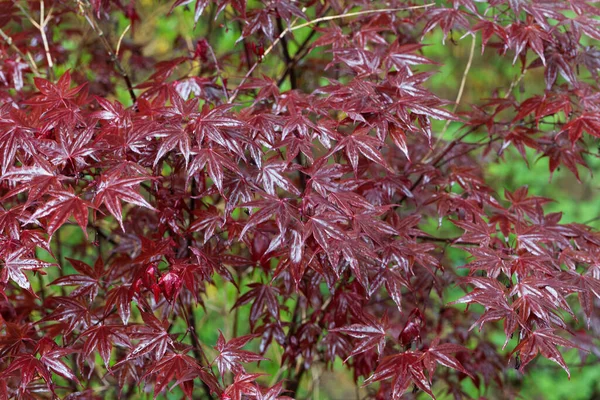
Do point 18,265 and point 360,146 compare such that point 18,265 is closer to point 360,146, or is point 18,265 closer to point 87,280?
point 87,280

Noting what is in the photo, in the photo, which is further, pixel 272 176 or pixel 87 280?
pixel 87 280

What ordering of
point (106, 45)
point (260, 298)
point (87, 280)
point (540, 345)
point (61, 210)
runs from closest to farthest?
point (61, 210) < point (540, 345) < point (87, 280) < point (260, 298) < point (106, 45)

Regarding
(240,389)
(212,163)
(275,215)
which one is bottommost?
(240,389)

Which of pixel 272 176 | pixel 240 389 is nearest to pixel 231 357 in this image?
pixel 240 389

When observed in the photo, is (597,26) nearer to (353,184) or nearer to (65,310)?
(353,184)

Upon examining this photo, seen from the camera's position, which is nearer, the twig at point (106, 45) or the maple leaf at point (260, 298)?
the maple leaf at point (260, 298)

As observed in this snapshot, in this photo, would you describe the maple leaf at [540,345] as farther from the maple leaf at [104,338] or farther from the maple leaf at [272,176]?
the maple leaf at [104,338]

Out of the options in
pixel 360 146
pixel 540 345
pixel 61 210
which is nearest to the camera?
pixel 61 210

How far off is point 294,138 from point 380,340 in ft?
1.79

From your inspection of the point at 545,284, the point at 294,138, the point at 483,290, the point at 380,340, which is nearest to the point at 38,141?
the point at 294,138

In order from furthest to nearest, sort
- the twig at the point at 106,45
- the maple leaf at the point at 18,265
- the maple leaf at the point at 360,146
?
1. the twig at the point at 106,45
2. the maple leaf at the point at 360,146
3. the maple leaf at the point at 18,265

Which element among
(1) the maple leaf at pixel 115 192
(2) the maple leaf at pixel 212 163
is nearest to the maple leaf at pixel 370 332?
(2) the maple leaf at pixel 212 163

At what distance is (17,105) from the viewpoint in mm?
1812

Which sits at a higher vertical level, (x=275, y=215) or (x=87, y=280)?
(x=275, y=215)
